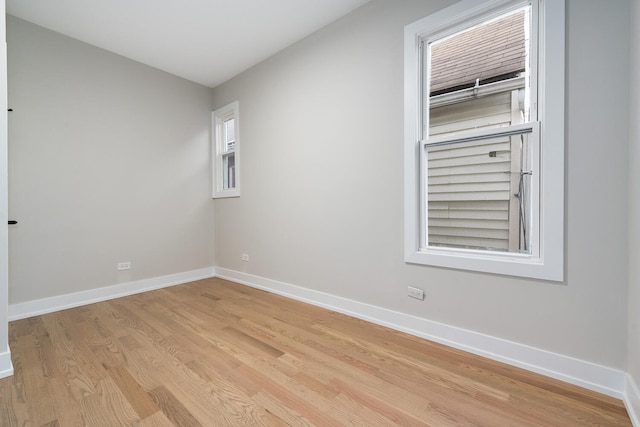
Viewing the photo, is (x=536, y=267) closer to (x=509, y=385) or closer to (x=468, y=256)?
(x=468, y=256)

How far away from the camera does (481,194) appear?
1.94 m

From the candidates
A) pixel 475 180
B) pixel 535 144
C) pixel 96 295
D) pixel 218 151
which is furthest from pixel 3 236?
pixel 535 144

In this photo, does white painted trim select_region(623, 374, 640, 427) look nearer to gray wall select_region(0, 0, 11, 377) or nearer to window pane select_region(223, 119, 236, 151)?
gray wall select_region(0, 0, 11, 377)

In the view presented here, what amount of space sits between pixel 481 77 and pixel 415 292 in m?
1.67

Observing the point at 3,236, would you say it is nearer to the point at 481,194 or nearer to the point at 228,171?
the point at 228,171

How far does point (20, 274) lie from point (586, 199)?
4402mm

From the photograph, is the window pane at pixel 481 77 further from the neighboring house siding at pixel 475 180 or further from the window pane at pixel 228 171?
the window pane at pixel 228 171

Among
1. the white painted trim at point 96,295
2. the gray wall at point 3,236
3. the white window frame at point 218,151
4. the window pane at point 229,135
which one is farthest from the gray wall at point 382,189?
the gray wall at point 3,236

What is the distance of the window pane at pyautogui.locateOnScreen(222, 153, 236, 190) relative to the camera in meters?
3.82

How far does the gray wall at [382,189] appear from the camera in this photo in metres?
1.42

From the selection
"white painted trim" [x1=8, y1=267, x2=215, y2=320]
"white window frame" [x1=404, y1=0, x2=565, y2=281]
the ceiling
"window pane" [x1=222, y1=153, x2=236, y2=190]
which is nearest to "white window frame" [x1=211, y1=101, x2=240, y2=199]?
"window pane" [x1=222, y1=153, x2=236, y2=190]

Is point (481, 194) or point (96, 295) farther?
point (96, 295)

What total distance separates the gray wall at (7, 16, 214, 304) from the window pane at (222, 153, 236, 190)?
0.92 feet

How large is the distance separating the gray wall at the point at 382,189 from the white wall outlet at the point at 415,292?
0.04 meters
